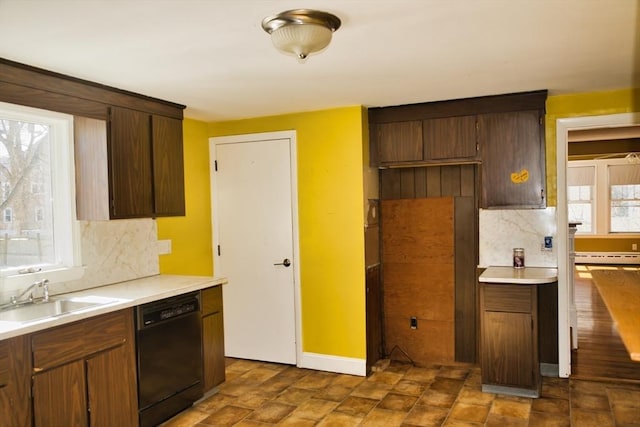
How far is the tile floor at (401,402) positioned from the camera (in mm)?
3279

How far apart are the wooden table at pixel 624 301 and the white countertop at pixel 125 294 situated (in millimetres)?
2513

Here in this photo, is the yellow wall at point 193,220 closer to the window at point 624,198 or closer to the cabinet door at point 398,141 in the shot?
the cabinet door at point 398,141

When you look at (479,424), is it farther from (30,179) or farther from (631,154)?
(631,154)

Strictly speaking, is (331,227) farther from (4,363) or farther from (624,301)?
(4,363)

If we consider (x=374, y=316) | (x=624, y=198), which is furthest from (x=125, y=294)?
A: (x=624, y=198)

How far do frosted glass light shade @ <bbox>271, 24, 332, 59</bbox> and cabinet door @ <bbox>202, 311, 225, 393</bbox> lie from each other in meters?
2.15

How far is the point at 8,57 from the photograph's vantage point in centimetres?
262

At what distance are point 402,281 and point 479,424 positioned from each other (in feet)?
5.06

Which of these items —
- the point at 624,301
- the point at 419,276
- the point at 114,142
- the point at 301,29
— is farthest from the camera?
the point at 419,276

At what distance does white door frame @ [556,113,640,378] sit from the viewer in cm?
389

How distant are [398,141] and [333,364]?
2.00m

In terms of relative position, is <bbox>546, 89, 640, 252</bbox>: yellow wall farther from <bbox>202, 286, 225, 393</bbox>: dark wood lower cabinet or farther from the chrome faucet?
the chrome faucet

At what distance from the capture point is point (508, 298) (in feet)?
11.8

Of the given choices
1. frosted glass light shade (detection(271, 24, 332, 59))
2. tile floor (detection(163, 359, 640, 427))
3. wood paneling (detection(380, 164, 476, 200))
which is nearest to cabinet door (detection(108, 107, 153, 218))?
tile floor (detection(163, 359, 640, 427))
